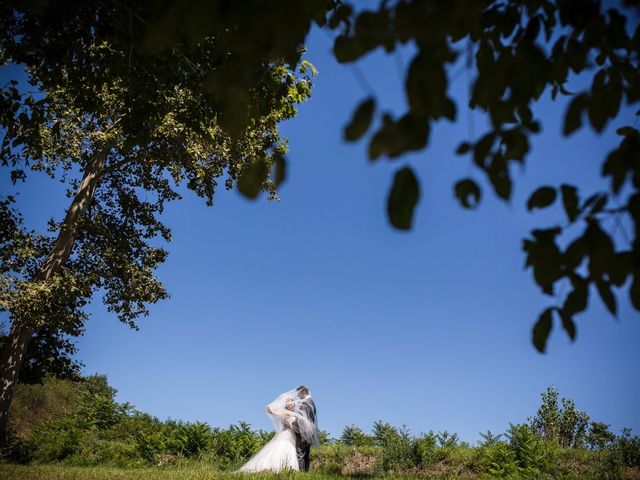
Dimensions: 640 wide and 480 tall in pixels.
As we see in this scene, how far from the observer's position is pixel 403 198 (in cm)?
123

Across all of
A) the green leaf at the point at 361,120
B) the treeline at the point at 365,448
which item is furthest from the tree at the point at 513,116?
the treeline at the point at 365,448

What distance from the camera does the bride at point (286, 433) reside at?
36.2 feet

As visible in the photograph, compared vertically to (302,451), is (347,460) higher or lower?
lower

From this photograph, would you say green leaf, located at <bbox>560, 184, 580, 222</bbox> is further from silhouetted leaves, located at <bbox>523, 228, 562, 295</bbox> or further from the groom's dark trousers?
the groom's dark trousers

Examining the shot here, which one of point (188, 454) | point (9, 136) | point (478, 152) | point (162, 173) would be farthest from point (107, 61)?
point (188, 454)

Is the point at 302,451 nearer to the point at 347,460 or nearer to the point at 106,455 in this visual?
the point at 347,460

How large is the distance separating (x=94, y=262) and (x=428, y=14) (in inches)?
599

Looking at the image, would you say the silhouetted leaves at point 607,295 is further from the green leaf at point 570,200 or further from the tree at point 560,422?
the tree at point 560,422

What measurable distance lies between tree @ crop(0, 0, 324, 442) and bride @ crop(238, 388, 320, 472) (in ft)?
18.7

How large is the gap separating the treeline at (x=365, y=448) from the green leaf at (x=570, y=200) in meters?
9.49

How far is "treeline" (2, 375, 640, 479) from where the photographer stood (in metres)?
10.2

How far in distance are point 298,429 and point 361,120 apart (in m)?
11.3

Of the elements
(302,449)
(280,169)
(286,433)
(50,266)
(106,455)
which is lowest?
(302,449)

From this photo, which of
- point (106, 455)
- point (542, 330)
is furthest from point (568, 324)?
point (106, 455)
